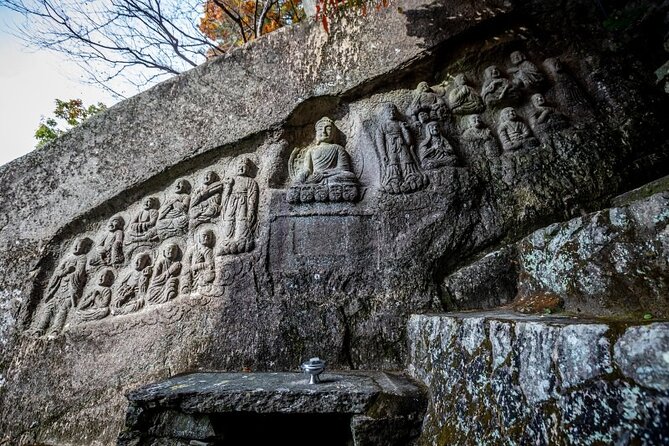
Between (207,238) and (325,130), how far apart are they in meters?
1.63

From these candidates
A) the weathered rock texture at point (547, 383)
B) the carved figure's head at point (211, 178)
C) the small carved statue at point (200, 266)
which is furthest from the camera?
the carved figure's head at point (211, 178)

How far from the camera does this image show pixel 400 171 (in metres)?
3.34

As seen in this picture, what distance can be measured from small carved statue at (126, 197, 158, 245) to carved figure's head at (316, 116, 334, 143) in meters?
1.90

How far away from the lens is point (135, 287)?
11.3 feet

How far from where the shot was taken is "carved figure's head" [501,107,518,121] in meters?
3.51

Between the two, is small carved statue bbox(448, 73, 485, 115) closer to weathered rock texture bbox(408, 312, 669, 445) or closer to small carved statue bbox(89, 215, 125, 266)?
weathered rock texture bbox(408, 312, 669, 445)

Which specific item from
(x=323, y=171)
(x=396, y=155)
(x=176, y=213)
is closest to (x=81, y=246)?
(x=176, y=213)

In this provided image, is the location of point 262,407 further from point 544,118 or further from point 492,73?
point 492,73

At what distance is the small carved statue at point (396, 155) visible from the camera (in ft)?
10.7

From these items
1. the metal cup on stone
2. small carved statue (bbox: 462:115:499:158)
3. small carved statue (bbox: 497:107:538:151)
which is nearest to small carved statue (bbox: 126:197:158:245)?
the metal cup on stone

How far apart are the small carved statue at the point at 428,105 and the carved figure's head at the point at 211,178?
2153mm

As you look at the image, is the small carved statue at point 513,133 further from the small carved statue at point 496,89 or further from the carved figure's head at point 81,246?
the carved figure's head at point 81,246

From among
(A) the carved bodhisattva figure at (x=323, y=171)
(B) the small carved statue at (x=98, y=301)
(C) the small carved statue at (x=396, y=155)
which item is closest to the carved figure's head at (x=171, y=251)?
(B) the small carved statue at (x=98, y=301)

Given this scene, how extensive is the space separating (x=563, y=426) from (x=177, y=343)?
109 inches
